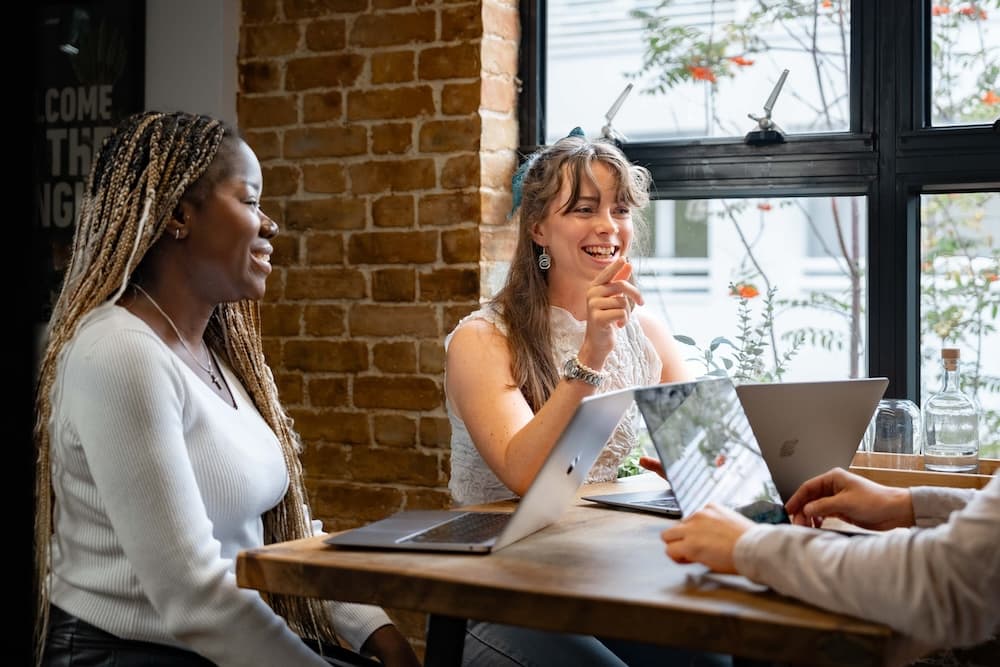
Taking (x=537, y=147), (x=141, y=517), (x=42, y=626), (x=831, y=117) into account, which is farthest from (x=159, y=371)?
(x=831, y=117)

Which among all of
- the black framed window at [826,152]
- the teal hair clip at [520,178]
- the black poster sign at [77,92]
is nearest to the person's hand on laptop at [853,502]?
the teal hair clip at [520,178]

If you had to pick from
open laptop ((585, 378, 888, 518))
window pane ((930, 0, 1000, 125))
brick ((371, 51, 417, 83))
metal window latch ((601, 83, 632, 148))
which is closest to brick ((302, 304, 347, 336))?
brick ((371, 51, 417, 83))

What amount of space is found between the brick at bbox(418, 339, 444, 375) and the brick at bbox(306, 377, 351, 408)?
25 centimetres

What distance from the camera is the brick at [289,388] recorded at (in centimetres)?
312

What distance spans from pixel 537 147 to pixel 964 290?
1156 mm

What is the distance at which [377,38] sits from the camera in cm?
300

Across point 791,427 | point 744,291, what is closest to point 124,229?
point 791,427

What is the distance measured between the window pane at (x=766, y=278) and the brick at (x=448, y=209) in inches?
17.9

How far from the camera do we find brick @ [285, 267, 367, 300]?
3.04m

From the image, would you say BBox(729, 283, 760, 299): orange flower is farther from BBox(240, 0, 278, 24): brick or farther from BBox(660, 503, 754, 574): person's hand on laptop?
BBox(660, 503, 754, 574): person's hand on laptop

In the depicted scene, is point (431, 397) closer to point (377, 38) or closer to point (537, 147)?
point (537, 147)

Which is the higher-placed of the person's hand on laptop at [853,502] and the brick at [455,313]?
the brick at [455,313]

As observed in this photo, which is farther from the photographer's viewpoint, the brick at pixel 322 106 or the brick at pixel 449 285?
the brick at pixel 322 106

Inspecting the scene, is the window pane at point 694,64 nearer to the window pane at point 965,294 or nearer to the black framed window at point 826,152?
the black framed window at point 826,152
